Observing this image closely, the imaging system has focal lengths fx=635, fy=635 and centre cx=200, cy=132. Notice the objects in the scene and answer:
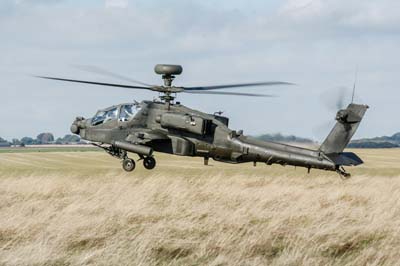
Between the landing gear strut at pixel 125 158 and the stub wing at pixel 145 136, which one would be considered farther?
the landing gear strut at pixel 125 158

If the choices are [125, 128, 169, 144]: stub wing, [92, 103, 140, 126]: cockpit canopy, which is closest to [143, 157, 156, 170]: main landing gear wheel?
[125, 128, 169, 144]: stub wing

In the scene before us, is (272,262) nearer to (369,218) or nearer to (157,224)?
(157,224)

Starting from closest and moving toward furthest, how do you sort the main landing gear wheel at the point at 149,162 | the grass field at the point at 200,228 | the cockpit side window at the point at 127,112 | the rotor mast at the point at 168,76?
1. the grass field at the point at 200,228
2. the rotor mast at the point at 168,76
3. the cockpit side window at the point at 127,112
4. the main landing gear wheel at the point at 149,162

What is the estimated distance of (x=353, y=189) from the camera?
19453mm

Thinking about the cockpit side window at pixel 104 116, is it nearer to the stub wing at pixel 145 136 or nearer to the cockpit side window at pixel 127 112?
the cockpit side window at pixel 127 112

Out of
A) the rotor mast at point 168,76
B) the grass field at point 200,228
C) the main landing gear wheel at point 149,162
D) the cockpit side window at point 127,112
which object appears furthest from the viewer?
the main landing gear wheel at point 149,162

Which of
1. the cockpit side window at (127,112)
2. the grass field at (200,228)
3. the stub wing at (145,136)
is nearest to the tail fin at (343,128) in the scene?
the grass field at (200,228)

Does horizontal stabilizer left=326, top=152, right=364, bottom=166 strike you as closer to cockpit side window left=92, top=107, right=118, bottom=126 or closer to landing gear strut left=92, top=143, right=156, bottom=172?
landing gear strut left=92, top=143, right=156, bottom=172

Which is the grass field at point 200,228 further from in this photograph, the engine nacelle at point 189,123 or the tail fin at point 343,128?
the engine nacelle at point 189,123

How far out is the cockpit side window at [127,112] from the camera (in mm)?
24513

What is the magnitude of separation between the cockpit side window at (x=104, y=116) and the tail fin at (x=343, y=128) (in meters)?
8.11

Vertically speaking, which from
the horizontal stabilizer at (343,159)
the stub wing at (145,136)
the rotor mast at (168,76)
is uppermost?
the rotor mast at (168,76)

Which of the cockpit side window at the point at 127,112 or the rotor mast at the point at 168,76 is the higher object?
the rotor mast at the point at 168,76

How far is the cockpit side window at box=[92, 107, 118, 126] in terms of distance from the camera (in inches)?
981
